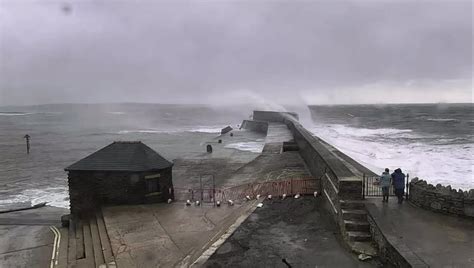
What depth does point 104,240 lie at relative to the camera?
12117 millimetres

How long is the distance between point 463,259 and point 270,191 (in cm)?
739

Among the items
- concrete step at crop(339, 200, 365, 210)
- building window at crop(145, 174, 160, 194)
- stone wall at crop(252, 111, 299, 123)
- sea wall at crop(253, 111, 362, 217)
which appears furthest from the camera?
stone wall at crop(252, 111, 299, 123)

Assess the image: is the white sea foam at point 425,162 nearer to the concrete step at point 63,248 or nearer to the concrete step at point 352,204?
the concrete step at point 352,204

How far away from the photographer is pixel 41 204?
67.8 feet

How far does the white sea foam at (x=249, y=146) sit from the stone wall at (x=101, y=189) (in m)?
17.8

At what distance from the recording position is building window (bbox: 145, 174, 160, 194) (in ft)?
52.0

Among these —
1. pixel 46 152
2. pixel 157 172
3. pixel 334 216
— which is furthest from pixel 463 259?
pixel 46 152

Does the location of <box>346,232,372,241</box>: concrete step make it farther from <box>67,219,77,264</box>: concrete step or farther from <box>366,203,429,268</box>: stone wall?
<box>67,219,77,264</box>: concrete step

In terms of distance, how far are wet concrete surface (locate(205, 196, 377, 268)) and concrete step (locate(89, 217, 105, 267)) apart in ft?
12.5

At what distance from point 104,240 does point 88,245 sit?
677 mm

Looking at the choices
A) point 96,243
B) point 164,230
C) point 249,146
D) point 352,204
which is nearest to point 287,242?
point 352,204

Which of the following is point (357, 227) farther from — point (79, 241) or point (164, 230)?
point (79, 241)

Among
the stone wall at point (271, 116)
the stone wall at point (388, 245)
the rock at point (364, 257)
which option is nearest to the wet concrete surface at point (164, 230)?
the rock at point (364, 257)

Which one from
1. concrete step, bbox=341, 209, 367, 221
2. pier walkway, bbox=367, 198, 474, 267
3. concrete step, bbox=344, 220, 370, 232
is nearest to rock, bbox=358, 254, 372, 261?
pier walkway, bbox=367, 198, 474, 267
